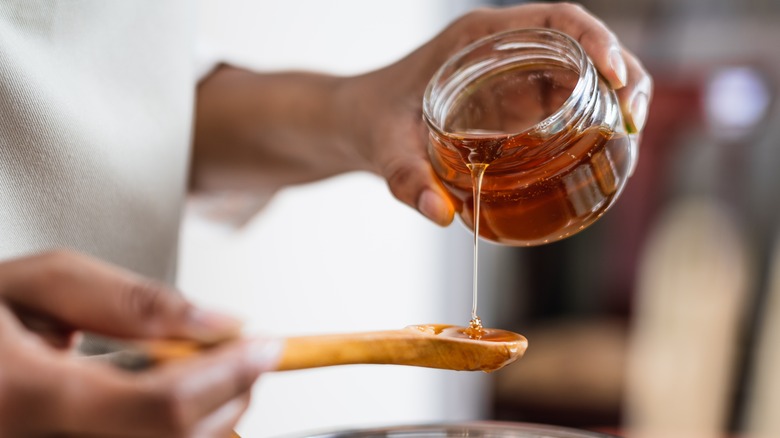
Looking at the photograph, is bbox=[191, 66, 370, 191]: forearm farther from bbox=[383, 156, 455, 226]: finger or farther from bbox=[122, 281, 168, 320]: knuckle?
bbox=[122, 281, 168, 320]: knuckle

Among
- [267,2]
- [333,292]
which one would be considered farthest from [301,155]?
[333,292]

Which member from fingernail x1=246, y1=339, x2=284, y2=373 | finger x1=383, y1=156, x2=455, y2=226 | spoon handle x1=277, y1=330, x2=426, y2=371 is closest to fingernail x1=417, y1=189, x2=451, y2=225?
finger x1=383, y1=156, x2=455, y2=226

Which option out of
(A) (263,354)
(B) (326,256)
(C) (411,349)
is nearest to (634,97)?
(C) (411,349)

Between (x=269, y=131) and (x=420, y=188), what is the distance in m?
0.33

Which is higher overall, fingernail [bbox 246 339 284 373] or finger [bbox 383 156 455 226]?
finger [bbox 383 156 455 226]

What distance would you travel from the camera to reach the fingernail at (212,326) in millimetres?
367

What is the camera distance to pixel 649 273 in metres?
2.26

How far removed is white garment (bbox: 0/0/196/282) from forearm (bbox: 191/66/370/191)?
86mm

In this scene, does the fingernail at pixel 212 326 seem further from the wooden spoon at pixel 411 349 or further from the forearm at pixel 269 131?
the forearm at pixel 269 131

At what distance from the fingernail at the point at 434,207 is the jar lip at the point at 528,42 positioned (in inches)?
2.0

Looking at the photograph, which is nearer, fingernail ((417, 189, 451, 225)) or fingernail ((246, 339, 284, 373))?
fingernail ((246, 339, 284, 373))

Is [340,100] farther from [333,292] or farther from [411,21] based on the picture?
[411,21]

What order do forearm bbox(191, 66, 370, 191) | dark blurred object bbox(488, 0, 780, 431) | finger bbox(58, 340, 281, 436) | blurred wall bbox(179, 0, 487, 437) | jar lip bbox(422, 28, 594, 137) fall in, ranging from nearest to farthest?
finger bbox(58, 340, 281, 436) → jar lip bbox(422, 28, 594, 137) → forearm bbox(191, 66, 370, 191) → blurred wall bbox(179, 0, 487, 437) → dark blurred object bbox(488, 0, 780, 431)

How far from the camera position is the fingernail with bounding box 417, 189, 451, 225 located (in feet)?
2.15
